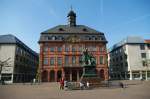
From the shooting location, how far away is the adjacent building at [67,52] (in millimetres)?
49938

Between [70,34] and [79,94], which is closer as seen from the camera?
[79,94]

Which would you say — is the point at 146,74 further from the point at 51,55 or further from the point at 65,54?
the point at 51,55

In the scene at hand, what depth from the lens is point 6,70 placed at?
49.1 metres

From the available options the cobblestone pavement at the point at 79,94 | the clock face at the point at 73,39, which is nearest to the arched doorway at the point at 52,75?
the clock face at the point at 73,39

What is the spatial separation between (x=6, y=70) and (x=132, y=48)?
1753 inches

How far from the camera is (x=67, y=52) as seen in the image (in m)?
51.9

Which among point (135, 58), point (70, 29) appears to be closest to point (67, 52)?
point (70, 29)

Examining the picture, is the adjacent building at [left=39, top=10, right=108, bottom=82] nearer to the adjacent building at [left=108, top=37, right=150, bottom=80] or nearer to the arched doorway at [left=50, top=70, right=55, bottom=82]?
the arched doorway at [left=50, top=70, right=55, bottom=82]

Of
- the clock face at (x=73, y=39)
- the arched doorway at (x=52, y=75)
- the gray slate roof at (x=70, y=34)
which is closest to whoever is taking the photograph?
the arched doorway at (x=52, y=75)

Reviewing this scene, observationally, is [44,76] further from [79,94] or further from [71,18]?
[79,94]

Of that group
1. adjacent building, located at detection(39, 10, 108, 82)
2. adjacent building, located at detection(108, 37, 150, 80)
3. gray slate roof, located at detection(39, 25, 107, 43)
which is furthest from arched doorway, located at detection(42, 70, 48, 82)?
adjacent building, located at detection(108, 37, 150, 80)

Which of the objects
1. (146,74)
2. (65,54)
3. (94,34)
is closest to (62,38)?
(65,54)

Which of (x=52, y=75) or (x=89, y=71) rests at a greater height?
(x=89, y=71)

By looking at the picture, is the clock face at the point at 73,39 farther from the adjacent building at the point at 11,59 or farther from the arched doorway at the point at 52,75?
the adjacent building at the point at 11,59
